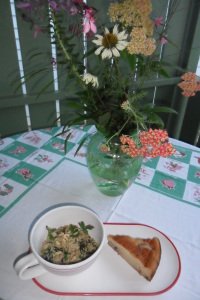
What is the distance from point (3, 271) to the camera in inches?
21.4

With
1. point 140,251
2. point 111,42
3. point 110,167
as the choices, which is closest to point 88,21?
point 111,42

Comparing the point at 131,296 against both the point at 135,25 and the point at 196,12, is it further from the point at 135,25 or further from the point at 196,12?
the point at 196,12

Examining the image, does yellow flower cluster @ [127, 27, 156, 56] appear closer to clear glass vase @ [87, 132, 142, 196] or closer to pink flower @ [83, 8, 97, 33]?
pink flower @ [83, 8, 97, 33]

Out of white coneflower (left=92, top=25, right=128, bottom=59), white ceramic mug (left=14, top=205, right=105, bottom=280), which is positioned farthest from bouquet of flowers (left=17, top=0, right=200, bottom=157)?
white ceramic mug (left=14, top=205, right=105, bottom=280)

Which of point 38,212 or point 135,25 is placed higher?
point 135,25

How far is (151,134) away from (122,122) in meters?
0.17

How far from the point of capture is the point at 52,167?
84cm

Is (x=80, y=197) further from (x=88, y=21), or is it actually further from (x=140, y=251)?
(x=88, y=21)

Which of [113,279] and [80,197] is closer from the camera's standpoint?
[113,279]

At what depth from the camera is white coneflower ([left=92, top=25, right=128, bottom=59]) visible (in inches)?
21.4

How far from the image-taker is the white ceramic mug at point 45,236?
1.53ft

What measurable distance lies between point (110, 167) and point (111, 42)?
0.99 feet

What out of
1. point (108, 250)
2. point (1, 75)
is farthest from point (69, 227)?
point (1, 75)

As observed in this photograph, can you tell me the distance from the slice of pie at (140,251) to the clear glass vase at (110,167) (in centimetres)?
17
